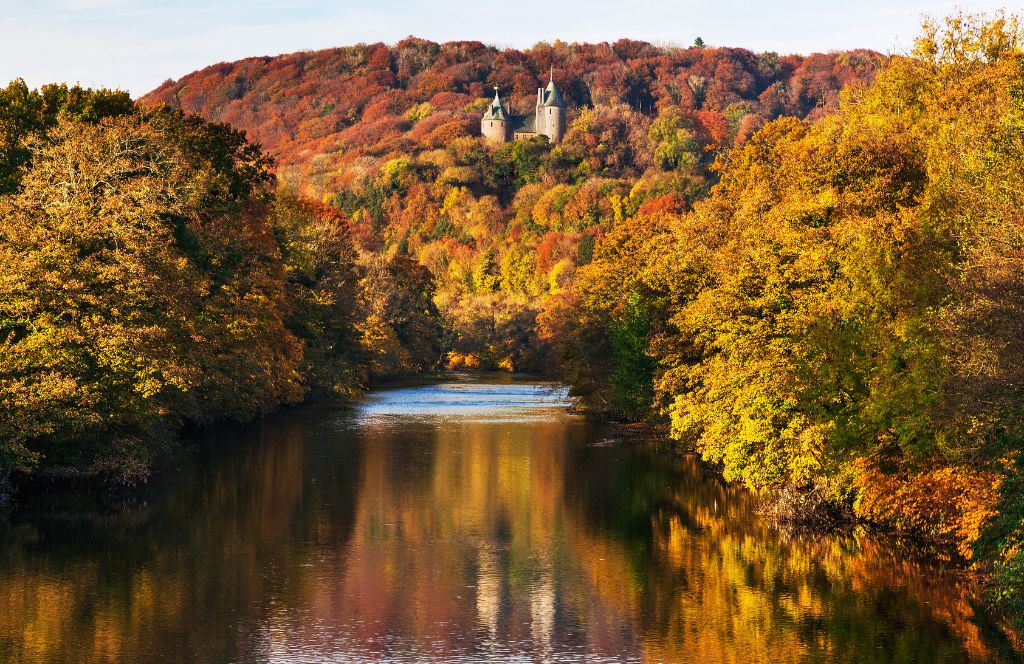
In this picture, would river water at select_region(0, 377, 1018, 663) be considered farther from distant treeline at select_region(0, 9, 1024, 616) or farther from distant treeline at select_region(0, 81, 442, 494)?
distant treeline at select_region(0, 81, 442, 494)

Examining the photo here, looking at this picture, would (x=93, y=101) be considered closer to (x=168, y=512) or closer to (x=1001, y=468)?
(x=168, y=512)

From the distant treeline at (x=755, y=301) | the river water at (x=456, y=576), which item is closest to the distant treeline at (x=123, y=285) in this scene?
the distant treeline at (x=755, y=301)

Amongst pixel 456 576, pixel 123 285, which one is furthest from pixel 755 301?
pixel 123 285

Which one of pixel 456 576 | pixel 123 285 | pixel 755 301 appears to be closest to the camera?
pixel 456 576

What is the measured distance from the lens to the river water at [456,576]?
25109 millimetres

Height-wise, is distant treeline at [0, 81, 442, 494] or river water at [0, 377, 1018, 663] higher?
distant treeline at [0, 81, 442, 494]

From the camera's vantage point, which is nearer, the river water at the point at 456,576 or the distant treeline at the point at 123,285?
the river water at the point at 456,576

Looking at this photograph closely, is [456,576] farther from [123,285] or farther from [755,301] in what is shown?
[123,285]

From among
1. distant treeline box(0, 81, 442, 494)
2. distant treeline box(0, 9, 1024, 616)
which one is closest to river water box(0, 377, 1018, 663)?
distant treeline box(0, 9, 1024, 616)

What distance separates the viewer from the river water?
989 inches

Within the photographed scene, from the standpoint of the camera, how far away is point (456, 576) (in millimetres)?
31891

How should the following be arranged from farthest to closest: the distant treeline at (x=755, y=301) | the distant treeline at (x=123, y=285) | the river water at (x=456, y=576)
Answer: the distant treeline at (x=123, y=285) → the distant treeline at (x=755, y=301) → the river water at (x=456, y=576)

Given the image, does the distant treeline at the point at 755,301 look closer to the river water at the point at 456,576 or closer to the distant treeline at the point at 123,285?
the distant treeline at the point at 123,285

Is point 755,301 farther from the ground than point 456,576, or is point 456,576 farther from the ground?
point 755,301
